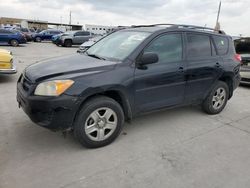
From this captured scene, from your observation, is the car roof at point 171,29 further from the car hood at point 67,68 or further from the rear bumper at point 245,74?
the rear bumper at point 245,74

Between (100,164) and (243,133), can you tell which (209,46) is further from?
(100,164)

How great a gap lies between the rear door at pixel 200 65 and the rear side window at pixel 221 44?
0.47ft

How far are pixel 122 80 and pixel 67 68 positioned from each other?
0.80 meters

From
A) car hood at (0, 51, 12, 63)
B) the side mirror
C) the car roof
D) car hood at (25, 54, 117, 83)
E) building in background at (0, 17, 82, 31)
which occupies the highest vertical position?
building in background at (0, 17, 82, 31)

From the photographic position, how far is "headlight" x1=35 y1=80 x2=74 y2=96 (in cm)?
292

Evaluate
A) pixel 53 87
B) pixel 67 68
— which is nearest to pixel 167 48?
pixel 67 68

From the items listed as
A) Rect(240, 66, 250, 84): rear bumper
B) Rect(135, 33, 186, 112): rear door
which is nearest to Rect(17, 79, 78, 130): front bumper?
Rect(135, 33, 186, 112): rear door

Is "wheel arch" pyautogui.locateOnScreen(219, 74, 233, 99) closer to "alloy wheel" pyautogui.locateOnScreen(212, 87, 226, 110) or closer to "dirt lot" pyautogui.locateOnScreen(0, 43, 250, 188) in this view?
"alloy wheel" pyautogui.locateOnScreen(212, 87, 226, 110)

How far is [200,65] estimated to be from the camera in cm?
424

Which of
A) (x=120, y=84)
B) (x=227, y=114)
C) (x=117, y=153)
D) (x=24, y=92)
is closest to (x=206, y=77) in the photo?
(x=227, y=114)

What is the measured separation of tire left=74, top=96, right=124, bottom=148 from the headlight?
370 mm

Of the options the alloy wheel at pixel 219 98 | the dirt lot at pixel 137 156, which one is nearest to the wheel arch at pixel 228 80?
the alloy wheel at pixel 219 98

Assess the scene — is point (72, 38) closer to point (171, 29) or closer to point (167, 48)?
point (171, 29)

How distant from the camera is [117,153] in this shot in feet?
10.6
